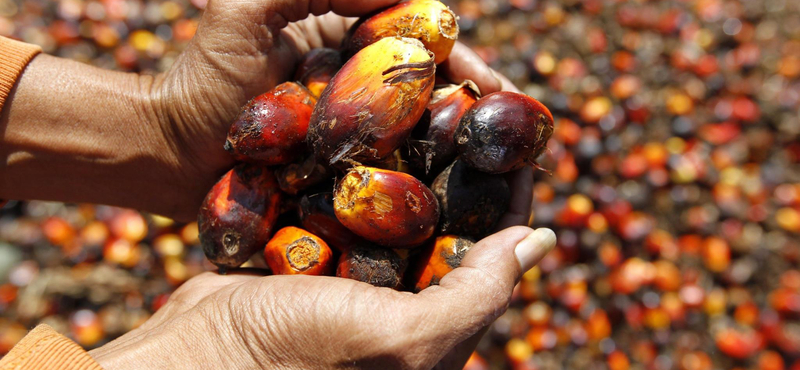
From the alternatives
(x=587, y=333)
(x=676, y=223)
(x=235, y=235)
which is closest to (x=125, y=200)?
(x=235, y=235)

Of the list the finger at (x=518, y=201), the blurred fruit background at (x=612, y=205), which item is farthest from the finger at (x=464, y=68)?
the blurred fruit background at (x=612, y=205)

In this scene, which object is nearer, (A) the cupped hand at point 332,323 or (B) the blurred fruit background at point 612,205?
(A) the cupped hand at point 332,323

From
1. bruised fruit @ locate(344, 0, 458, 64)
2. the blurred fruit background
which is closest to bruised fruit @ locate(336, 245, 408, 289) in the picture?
bruised fruit @ locate(344, 0, 458, 64)

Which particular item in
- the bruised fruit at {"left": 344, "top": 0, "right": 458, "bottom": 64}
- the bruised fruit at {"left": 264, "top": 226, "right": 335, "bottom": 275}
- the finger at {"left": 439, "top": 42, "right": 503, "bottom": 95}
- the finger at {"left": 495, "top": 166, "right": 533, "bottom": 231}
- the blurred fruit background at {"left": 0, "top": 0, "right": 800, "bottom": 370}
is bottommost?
the blurred fruit background at {"left": 0, "top": 0, "right": 800, "bottom": 370}

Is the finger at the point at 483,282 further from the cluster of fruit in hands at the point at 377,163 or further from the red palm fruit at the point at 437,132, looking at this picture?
the red palm fruit at the point at 437,132

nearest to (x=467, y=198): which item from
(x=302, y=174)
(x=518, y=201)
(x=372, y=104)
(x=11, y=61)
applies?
(x=518, y=201)

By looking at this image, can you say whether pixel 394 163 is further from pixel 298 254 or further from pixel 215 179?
pixel 215 179

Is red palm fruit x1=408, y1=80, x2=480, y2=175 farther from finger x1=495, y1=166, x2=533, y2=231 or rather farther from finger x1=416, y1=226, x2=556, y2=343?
finger x1=416, y1=226, x2=556, y2=343
